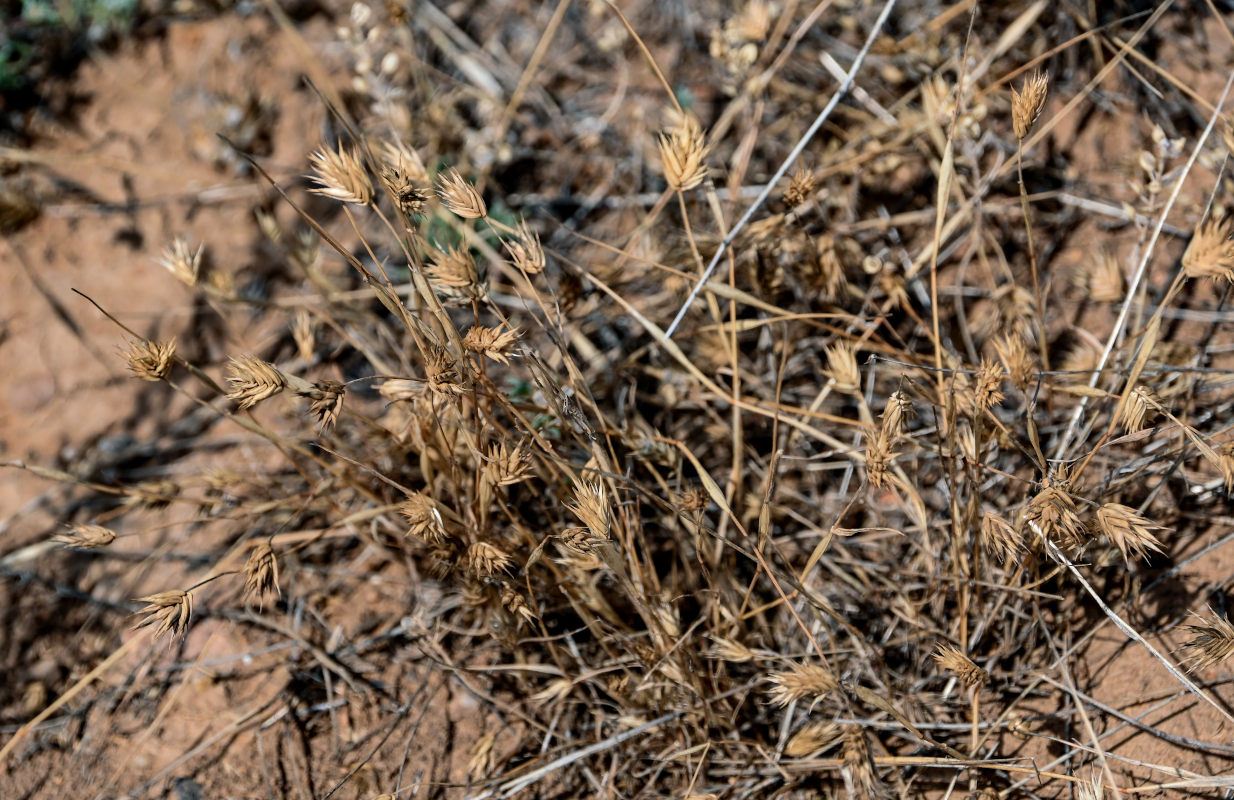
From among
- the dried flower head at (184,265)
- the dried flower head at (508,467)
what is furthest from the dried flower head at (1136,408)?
the dried flower head at (184,265)

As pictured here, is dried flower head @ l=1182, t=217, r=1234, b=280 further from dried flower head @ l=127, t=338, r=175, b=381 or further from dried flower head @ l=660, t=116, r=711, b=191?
dried flower head @ l=127, t=338, r=175, b=381

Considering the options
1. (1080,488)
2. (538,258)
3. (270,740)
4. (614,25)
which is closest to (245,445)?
(270,740)

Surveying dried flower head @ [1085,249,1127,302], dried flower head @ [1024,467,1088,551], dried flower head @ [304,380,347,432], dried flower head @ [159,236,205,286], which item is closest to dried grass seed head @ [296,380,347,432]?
dried flower head @ [304,380,347,432]

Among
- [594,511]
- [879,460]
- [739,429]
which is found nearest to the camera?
[594,511]

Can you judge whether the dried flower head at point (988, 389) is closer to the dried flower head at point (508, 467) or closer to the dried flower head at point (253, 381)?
the dried flower head at point (508, 467)

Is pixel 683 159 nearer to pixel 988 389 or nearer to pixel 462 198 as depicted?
pixel 462 198

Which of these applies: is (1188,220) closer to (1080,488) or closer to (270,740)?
(1080,488)

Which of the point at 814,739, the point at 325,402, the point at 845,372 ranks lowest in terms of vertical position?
the point at 814,739

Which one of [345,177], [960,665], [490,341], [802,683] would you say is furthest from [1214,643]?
[345,177]
